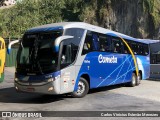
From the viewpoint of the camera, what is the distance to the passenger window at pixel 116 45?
16202mm

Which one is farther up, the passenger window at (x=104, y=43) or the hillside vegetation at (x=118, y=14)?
the hillside vegetation at (x=118, y=14)

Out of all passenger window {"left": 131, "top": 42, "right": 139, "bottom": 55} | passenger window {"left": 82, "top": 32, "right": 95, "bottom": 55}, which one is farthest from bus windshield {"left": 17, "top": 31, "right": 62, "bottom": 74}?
passenger window {"left": 131, "top": 42, "right": 139, "bottom": 55}

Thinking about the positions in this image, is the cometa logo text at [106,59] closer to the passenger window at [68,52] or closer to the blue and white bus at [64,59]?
the blue and white bus at [64,59]

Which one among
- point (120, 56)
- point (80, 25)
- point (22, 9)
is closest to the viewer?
point (80, 25)

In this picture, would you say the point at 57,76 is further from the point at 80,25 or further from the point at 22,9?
the point at 22,9

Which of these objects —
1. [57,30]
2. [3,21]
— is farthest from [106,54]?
[3,21]

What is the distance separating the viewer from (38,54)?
39.7 feet

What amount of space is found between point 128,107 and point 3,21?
34626 millimetres

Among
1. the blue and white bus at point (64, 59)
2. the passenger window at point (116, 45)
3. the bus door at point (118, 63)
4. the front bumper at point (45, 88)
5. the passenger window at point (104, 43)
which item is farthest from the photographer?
the passenger window at point (116, 45)

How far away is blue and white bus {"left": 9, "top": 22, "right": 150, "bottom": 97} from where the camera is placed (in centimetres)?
1185

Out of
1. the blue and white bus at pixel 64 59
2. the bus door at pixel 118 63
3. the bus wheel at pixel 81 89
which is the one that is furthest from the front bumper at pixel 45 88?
the bus door at pixel 118 63

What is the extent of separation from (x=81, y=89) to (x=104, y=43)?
2.86 meters

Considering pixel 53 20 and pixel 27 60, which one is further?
pixel 53 20

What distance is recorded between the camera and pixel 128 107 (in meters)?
11.4
